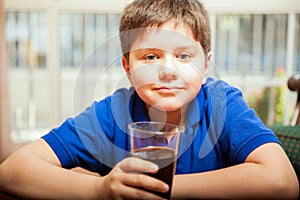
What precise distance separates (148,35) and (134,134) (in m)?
0.26

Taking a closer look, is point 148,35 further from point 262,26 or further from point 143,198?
point 262,26

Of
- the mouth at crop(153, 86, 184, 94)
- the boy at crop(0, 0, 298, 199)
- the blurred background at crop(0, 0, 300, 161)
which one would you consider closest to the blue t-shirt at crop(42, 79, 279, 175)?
the boy at crop(0, 0, 298, 199)

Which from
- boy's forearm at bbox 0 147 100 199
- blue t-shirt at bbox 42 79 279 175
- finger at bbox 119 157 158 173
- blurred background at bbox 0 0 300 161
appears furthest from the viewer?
blurred background at bbox 0 0 300 161

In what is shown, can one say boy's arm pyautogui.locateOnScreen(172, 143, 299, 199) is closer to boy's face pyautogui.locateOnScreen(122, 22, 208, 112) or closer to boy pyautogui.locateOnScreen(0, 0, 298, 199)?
boy pyautogui.locateOnScreen(0, 0, 298, 199)

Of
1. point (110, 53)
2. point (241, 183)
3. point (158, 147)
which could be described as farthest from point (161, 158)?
point (110, 53)

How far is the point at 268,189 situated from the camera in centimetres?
63

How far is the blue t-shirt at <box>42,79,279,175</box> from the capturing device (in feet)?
2.44

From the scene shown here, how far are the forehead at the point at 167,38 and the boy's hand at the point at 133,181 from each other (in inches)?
9.3

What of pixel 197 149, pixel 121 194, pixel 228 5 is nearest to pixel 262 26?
pixel 228 5

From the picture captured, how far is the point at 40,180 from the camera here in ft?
2.16

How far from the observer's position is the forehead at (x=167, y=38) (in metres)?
0.66

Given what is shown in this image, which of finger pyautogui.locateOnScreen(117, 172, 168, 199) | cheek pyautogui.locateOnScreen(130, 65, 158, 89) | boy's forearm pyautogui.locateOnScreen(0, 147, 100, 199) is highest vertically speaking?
cheek pyautogui.locateOnScreen(130, 65, 158, 89)

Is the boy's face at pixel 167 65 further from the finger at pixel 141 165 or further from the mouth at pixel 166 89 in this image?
the finger at pixel 141 165

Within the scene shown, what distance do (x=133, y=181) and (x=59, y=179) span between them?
203 mm
